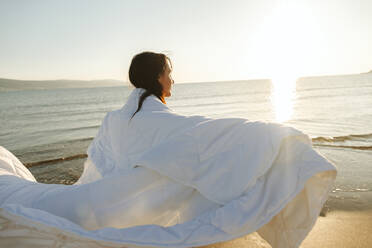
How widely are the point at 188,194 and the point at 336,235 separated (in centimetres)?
190

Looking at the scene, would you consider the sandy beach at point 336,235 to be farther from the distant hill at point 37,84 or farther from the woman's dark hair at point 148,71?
the distant hill at point 37,84

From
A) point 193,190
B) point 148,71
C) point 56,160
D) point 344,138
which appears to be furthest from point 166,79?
point 344,138

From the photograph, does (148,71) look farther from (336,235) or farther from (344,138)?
(344,138)

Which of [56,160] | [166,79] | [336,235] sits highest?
[166,79]

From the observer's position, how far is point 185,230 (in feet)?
6.44

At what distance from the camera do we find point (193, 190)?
2258 mm

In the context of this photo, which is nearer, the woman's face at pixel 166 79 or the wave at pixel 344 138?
the woman's face at pixel 166 79

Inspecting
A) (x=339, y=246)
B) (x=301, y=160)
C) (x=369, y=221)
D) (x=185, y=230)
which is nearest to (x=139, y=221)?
(x=185, y=230)

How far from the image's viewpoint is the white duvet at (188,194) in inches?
75.7

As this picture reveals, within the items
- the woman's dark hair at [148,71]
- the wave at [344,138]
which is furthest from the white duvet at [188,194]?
the wave at [344,138]

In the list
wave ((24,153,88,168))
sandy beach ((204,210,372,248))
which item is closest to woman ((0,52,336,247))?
→ sandy beach ((204,210,372,248))

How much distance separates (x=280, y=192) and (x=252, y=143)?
40 cm

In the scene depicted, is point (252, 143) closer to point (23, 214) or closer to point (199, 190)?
point (199, 190)

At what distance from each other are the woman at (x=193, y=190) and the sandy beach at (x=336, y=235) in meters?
0.92
